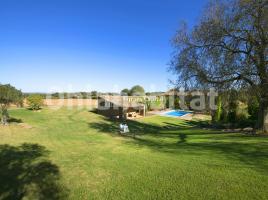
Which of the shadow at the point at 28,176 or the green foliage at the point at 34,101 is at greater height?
the green foliage at the point at 34,101

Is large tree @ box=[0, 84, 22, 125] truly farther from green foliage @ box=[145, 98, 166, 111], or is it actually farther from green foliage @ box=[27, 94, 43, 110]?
green foliage @ box=[145, 98, 166, 111]

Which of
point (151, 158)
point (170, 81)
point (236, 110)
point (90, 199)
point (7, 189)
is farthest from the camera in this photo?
point (236, 110)

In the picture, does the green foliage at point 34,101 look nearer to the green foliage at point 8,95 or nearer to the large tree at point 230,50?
the green foliage at point 8,95

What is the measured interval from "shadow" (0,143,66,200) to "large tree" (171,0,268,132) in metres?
11.8

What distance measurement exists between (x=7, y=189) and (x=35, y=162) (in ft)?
8.28

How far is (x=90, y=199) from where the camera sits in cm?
580

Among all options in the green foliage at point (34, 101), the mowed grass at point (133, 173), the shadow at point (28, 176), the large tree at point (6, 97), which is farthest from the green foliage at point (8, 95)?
the green foliage at point (34, 101)

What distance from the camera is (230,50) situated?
1471 centimetres

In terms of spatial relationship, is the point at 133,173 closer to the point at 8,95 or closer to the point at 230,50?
the point at 230,50

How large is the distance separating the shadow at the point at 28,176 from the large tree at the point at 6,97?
8868 millimetres

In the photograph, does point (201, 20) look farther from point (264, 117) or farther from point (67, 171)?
point (67, 171)

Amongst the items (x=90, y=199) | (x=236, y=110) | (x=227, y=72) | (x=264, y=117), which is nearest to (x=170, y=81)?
(x=227, y=72)

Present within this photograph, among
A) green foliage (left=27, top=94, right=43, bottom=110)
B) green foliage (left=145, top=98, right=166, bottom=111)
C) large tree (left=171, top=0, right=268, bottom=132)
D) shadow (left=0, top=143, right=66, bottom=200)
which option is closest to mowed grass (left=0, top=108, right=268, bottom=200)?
shadow (left=0, top=143, right=66, bottom=200)

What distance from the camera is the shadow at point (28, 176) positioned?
6.04 m
